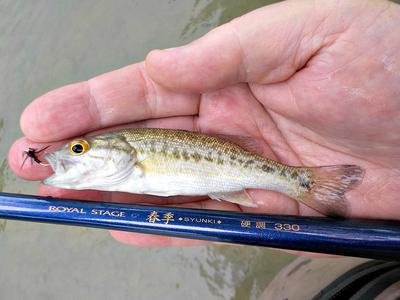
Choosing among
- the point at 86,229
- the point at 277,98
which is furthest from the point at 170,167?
the point at 86,229

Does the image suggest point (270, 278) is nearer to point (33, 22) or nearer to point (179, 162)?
point (179, 162)

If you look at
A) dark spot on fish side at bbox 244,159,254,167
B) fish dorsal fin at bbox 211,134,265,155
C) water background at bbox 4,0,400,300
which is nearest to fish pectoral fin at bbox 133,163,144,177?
fish dorsal fin at bbox 211,134,265,155

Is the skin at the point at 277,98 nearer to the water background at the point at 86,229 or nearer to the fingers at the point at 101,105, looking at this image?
the fingers at the point at 101,105

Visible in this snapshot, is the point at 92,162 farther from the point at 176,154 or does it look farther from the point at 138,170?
the point at 176,154

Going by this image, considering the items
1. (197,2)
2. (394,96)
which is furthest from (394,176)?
(197,2)

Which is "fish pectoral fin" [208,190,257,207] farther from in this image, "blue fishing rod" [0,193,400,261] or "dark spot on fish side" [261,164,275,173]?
"blue fishing rod" [0,193,400,261]

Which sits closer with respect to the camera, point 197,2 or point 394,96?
point 394,96

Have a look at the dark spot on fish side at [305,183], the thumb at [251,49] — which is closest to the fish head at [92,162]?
the thumb at [251,49]
